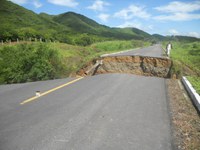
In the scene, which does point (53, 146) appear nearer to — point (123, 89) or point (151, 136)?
point (151, 136)

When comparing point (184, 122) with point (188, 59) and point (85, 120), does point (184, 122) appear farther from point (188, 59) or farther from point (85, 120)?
point (188, 59)

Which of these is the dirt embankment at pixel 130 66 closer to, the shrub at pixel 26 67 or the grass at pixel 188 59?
the grass at pixel 188 59

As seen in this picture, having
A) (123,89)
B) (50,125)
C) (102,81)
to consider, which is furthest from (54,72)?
(50,125)

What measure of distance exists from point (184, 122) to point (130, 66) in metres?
11.2

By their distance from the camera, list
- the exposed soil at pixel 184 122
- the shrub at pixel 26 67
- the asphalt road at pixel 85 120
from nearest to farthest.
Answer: the asphalt road at pixel 85 120 < the exposed soil at pixel 184 122 < the shrub at pixel 26 67

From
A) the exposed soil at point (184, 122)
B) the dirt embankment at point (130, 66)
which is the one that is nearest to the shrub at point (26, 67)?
the dirt embankment at point (130, 66)

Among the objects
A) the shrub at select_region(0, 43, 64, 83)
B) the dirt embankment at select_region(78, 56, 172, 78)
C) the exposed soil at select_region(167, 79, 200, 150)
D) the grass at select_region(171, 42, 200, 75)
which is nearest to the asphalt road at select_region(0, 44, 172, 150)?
the exposed soil at select_region(167, 79, 200, 150)

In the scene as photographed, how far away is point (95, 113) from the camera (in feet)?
23.0

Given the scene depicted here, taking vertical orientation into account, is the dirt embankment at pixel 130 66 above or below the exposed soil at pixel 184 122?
above

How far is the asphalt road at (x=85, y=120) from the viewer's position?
16.6 feet

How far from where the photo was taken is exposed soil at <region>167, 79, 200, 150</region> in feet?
17.6

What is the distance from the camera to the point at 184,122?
6715mm

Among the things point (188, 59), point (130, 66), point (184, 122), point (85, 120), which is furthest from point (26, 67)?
point (184, 122)

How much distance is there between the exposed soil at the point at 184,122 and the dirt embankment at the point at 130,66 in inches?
246
